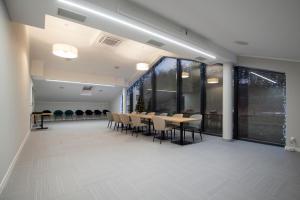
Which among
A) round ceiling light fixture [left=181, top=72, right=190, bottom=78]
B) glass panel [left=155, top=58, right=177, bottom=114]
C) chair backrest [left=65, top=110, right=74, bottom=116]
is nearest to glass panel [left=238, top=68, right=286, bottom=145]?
round ceiling light fixture [left=181, top=72, right=190, bottom=78]

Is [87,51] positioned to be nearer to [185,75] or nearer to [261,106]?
[185,75]

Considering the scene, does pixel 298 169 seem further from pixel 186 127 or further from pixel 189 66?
pixel 189 66

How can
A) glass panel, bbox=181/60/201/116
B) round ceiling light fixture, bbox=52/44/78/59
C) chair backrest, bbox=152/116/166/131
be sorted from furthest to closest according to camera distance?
glass panel, bbox=181/60/201/116 → chair backrest, bbox=152/116/166/131 → round ceiling light fixture, bbox=52/44/78/59

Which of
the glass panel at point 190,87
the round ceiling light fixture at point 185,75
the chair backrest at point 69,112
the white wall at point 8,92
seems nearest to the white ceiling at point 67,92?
the chair backrest at point 69,112

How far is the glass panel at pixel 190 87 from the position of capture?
24.0 feet

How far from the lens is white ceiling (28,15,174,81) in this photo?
5949 millimetres

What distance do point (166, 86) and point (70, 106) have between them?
7.63 meters

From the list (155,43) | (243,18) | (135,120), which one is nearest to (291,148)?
(243,18)

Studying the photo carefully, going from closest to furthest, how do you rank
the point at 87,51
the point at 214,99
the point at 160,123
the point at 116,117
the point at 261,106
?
the point at 160,123 < the point at 261,106 < the point at 214,99 < the point at 87,51 < the point at 116,117

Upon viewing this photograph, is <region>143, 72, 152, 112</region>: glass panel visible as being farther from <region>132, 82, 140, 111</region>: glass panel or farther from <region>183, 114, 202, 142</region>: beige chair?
<region>183, 114, 202, 142</region>: beige chair

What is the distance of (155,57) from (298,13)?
267 inches

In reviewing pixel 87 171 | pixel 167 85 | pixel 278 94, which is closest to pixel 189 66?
pixel 167 85

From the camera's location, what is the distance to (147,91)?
33.5ft

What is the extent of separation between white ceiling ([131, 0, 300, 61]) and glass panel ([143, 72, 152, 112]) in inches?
248
